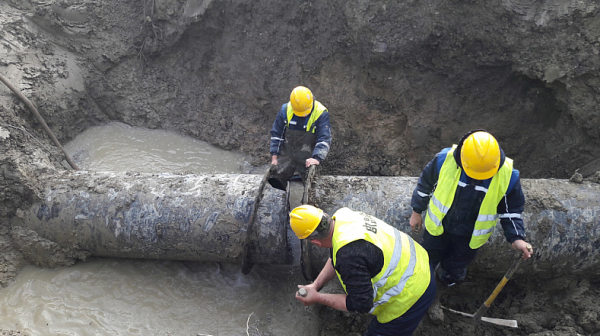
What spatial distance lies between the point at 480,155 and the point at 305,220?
1211mm

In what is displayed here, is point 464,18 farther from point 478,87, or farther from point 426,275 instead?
point 426,275

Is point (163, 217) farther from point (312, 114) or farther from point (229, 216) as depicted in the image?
point (312, 114)

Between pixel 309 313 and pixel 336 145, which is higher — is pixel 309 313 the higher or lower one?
the lower one

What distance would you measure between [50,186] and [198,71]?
329cm

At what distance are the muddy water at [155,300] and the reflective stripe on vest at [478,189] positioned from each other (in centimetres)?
166

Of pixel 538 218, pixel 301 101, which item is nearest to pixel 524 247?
pixel 538 218

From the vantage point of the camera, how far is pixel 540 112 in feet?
16.0

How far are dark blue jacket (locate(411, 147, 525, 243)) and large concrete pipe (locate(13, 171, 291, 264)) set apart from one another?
57.8 inches

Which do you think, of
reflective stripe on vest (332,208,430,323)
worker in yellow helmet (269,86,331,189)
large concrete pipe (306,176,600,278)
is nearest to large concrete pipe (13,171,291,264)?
large concrete pipe (306,176,600,278)

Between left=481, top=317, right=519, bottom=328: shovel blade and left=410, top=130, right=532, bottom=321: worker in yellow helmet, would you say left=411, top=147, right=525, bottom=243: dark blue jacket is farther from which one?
left=481, top=317, right=519, bottom=328: shovel blade

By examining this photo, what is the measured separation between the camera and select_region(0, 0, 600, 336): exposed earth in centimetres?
383

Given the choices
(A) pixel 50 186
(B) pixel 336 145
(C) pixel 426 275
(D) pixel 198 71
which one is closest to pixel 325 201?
(C) pixel 426 275

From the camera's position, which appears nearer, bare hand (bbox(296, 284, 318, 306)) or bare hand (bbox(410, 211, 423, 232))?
bare hand (bbox(296, 284, 318, 306))

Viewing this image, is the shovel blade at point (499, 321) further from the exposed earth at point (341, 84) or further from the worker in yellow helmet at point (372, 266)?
the worker in yellow helmet at point (372, 266)
